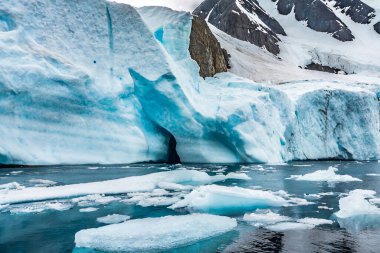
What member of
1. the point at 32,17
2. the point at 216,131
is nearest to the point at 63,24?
the point at 32,17

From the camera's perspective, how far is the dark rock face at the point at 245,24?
167ft

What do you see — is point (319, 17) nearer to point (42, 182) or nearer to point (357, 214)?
point (42, 182)

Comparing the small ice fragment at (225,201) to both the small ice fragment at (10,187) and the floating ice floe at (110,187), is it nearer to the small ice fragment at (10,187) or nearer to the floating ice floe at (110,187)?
the floating ice floe at (110,187)

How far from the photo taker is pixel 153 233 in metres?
4.91

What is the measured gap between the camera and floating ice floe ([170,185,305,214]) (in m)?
6.67

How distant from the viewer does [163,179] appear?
937 cm

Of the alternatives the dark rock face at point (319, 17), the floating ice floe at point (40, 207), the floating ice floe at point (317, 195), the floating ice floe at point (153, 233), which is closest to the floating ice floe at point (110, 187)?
the floating ice floe at point (40, 207)

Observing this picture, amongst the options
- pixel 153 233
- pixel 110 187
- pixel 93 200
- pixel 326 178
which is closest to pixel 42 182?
pixel 110 187

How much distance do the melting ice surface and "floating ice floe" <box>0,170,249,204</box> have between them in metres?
0.02

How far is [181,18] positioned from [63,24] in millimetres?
4725

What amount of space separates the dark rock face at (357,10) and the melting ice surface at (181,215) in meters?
65.7

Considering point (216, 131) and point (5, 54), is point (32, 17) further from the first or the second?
point (216, 131)

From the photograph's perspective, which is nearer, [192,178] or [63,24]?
[192,178]

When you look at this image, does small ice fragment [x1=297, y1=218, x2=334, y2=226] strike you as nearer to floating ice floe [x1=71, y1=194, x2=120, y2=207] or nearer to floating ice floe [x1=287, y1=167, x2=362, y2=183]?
floating ice floe [x1=71, y1=194, x2=120, y2=207]
